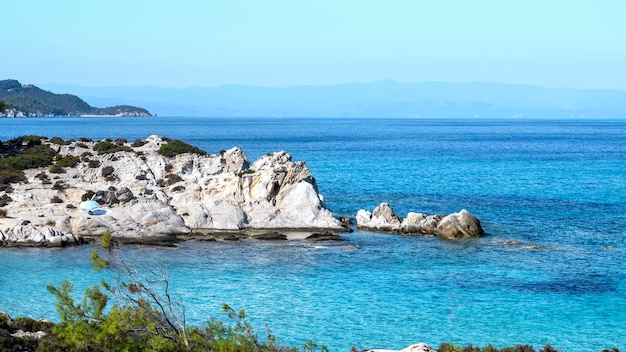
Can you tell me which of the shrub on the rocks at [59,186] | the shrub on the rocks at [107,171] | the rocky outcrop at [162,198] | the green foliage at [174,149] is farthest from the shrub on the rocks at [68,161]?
the green foliage at [174,149]

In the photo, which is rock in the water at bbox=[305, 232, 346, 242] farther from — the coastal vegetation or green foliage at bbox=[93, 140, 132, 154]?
the coastal vegetation

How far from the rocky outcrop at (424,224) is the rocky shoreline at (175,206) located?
0.06 meters

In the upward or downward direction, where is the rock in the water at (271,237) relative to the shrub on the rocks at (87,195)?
downward

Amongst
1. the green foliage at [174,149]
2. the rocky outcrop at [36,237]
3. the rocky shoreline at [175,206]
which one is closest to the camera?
the rocky outcrop at [36,237]

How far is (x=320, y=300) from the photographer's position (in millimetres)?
30234

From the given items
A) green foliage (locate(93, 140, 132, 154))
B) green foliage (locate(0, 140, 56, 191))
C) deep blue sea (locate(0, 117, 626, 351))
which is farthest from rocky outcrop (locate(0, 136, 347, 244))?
deep blue sea (locate(0, 117, 626, 351))

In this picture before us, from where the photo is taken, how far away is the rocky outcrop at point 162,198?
42.8m

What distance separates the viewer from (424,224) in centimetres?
4481

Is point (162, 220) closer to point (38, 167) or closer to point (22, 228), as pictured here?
point (22, 228)

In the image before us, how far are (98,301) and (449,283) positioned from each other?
1905 centimetres

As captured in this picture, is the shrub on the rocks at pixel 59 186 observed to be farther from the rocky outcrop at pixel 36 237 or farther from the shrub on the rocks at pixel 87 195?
the rocky outcrop at pixel 36 237

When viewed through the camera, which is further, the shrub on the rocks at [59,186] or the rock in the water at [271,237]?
the shrub on the rocks at [59,186]

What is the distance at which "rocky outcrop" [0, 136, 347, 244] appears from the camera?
4281cm

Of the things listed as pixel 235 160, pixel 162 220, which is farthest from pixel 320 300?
pixel 235 160
